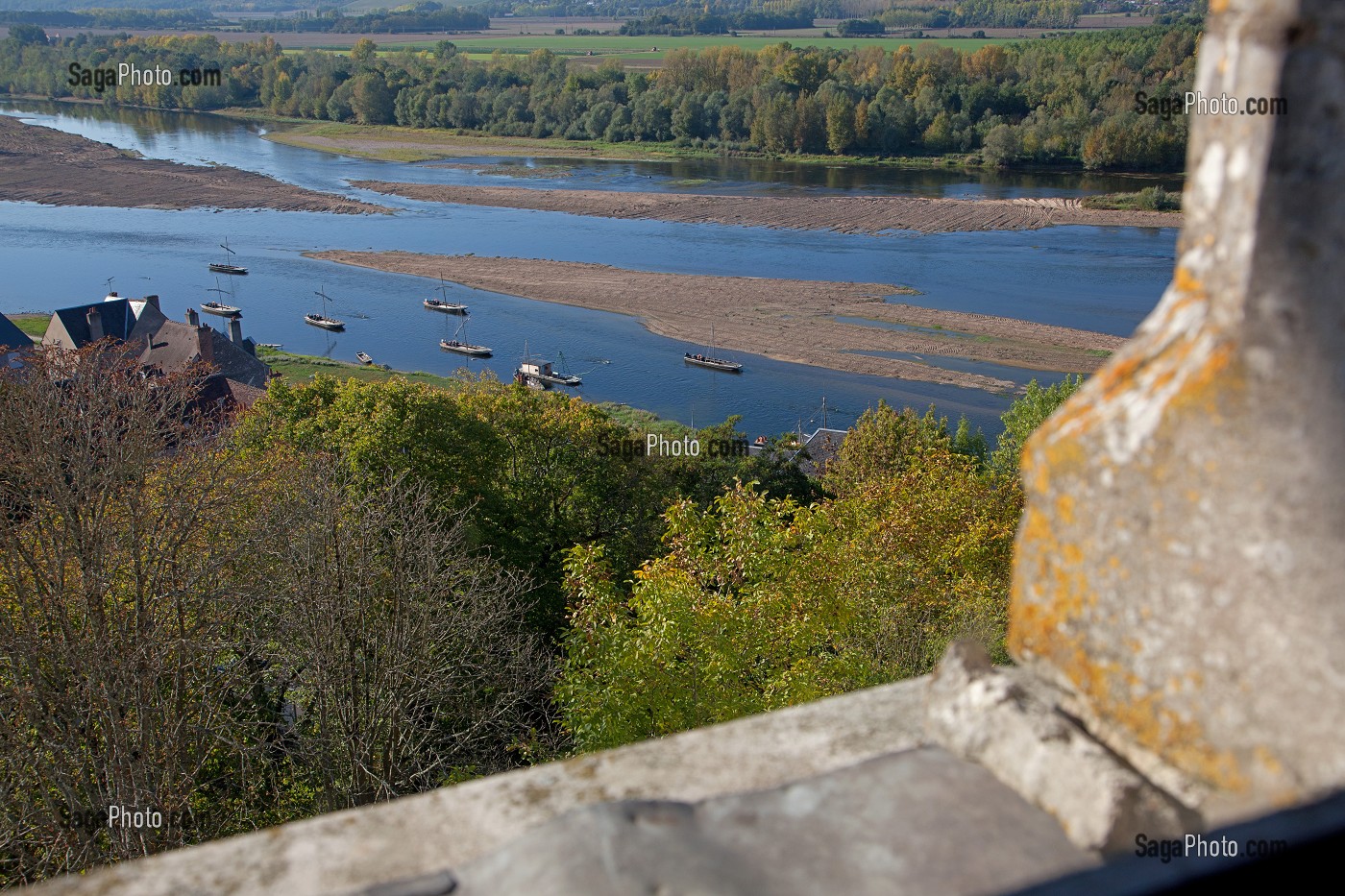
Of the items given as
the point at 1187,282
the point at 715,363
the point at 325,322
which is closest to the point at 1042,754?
the point at 1187,282

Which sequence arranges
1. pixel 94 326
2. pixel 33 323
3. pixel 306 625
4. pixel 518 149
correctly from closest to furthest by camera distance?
pixel 306 625 → pixel 94 326 → pixel 33 323 → pixel 518 149

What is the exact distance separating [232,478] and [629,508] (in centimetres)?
1331

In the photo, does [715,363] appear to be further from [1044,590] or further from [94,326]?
[1044,590]

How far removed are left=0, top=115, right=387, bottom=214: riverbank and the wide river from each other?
8.90 feet

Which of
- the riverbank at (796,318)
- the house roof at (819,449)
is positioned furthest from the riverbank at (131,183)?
the house roof at (819,449)

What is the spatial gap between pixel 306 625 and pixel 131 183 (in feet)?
298

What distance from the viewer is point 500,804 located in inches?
103

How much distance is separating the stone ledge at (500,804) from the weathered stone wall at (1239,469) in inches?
27.8

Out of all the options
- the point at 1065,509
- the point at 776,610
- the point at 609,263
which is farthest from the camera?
the point at 609,263

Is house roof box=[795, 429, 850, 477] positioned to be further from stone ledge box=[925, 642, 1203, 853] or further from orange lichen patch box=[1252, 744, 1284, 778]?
orange lichen patch box=[1252, 744, 1284, 778]

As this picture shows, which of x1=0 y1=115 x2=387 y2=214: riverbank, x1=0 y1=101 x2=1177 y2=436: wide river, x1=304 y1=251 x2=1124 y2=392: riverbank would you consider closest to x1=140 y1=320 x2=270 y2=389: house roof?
x1=0 y1=101 x2=1177 y2=436: wide river

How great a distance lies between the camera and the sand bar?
75312mm

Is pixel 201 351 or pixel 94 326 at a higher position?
pixel 94 326

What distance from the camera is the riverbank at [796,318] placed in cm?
5031
